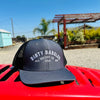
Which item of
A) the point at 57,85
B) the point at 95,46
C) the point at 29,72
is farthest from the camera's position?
the point at 95,46

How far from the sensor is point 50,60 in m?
1.02

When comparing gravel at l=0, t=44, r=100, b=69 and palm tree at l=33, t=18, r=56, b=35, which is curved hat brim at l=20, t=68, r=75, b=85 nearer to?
gravel at l=0, t=44, r=100, b=69

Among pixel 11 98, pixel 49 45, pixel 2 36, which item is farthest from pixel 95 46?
pixel 2 36

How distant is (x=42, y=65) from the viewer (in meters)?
0.98

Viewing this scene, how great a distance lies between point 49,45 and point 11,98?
0.68m

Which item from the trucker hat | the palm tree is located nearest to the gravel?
the trucker hat

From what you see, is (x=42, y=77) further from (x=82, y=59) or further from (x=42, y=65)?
(x=82, y=59)

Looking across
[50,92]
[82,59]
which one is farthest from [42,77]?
[82,59]

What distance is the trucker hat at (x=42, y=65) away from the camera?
840 millimetres

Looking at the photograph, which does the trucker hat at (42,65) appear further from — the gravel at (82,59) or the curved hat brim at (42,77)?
the gravel at (82,59)

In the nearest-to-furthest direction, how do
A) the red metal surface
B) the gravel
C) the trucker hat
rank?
the red metal surface
the trucker hat
the gravel

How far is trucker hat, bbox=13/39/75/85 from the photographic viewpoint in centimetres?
84

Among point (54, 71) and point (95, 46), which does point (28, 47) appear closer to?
point (54, 71)

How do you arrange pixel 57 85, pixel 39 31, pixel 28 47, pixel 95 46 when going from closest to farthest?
pixel 57 85 → pixel 28 47 → pixel 95 46 → pixel 39 31
